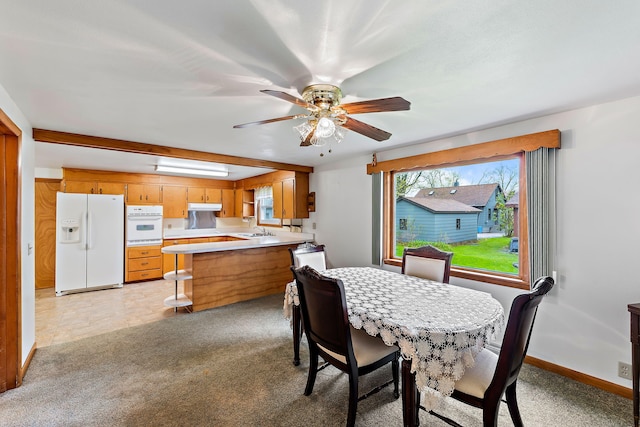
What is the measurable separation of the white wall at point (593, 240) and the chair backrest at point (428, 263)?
676mm

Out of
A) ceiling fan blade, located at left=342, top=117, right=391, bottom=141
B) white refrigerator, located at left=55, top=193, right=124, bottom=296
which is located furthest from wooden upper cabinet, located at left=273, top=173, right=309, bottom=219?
ceiling fan blade, located at left=342, top=117, right=391, bottom=141

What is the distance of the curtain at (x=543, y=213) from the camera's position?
2.38 meters

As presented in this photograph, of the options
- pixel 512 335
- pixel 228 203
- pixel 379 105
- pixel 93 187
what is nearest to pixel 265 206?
pixel 228 203

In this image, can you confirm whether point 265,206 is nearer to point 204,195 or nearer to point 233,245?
point 204,195

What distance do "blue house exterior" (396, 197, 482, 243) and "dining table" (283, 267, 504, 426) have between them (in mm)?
1218

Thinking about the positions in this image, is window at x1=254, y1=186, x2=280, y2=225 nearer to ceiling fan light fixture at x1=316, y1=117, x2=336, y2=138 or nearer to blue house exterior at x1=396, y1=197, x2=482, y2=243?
blue house exterior at x1=396, y1=197, x2=482, y2=243

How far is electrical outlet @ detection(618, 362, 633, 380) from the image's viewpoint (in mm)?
2057

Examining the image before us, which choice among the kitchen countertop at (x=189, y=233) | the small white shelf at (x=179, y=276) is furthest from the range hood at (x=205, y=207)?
the small white shelf at (x=179, y=276)

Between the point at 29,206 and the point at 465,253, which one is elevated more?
the point at 29,206

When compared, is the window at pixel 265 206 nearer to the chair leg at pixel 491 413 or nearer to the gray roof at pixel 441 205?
the gray roof at pixel 441 205

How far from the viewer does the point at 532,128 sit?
250cm

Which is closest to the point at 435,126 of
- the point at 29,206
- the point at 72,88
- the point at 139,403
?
the point at 72,88

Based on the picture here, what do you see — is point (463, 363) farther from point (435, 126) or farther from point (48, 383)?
point (48, 383)

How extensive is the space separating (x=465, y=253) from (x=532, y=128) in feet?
4.64
